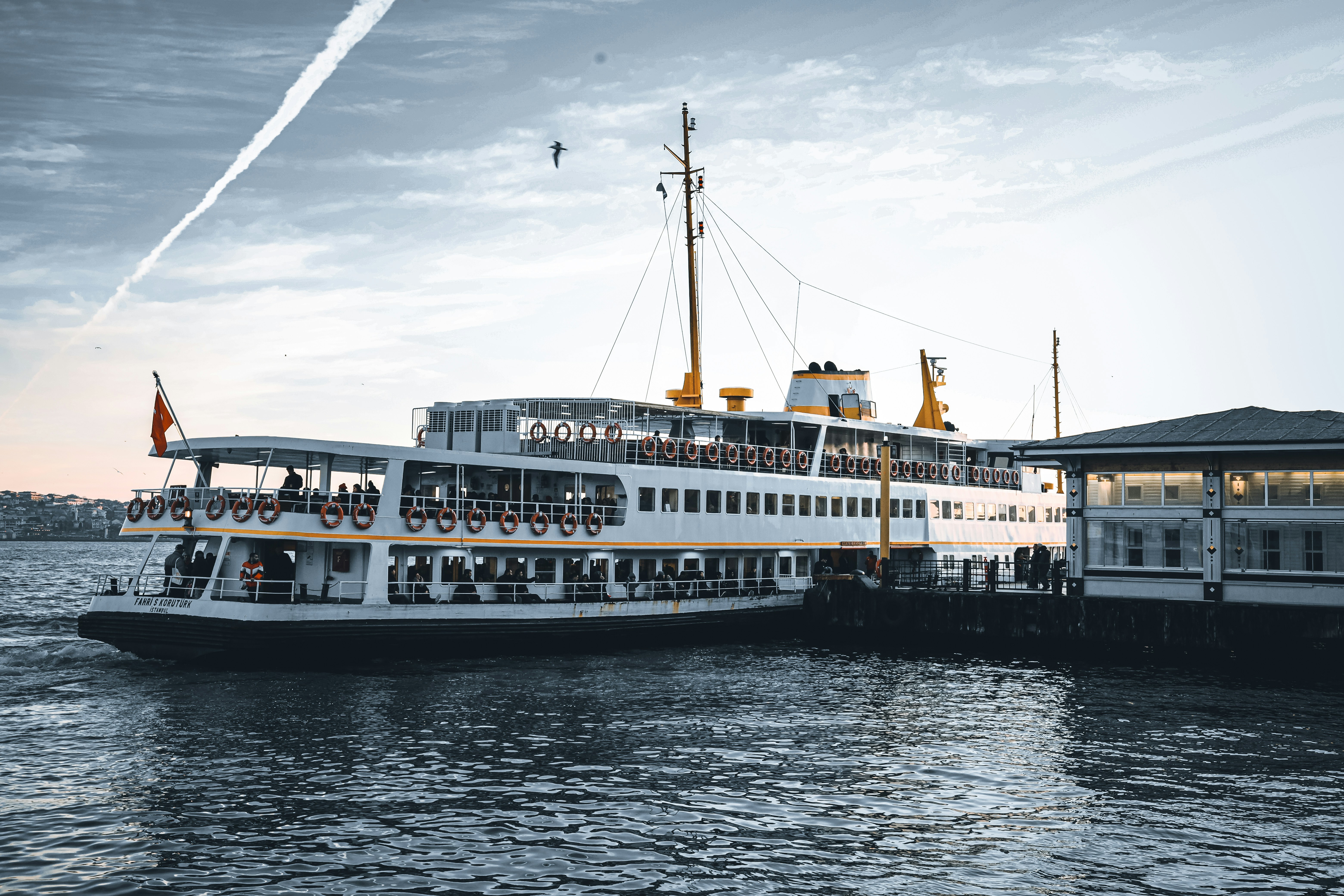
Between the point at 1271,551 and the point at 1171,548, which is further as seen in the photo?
the point at 1171,548

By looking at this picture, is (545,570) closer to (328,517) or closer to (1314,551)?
(328,517)

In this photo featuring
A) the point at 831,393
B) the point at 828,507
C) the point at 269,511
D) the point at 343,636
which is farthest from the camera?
the point at 831,393

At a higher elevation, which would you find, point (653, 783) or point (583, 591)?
point (583, 591)

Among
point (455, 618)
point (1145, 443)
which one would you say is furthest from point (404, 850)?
point (1145, 443)

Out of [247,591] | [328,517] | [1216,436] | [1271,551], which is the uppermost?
[1216,436]

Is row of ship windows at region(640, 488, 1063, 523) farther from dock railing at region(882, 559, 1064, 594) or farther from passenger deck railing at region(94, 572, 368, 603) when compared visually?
passenger deck railing at region(94, 572, 368, 603)

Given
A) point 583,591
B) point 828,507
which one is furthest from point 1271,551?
point 583,591

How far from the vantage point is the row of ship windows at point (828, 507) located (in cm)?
3988

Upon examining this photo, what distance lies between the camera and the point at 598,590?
3719cm

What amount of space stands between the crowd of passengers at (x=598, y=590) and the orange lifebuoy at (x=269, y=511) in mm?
3890

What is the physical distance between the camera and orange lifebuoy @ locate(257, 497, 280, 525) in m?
29.6

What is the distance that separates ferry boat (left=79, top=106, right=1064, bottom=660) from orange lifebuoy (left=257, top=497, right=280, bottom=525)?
0.25 feet

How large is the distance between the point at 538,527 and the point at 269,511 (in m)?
8.56

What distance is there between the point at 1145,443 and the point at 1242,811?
72.6 ft
